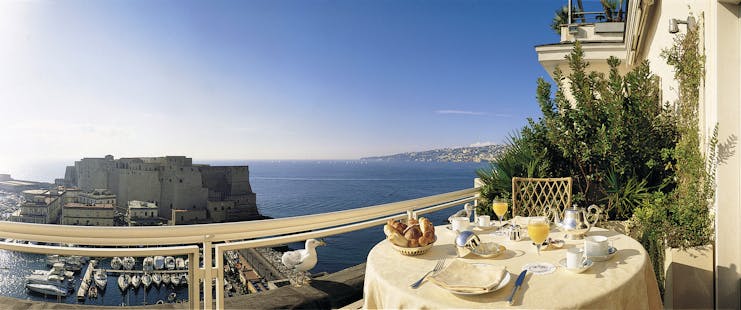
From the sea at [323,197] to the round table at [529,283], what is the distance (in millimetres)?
646

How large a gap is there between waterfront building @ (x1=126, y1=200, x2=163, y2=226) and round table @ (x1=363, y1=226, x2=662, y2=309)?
14.2 meters

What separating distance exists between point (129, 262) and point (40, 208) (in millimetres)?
10819

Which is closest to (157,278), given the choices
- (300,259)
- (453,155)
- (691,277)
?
(300,259)

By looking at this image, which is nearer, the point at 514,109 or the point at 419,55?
the point at 419,55

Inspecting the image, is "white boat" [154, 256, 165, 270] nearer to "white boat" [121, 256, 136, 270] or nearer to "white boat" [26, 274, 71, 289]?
"white boat" [121, 256, 136, 270]

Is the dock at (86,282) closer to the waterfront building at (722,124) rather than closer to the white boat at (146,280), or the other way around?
the white boat at (146,280)

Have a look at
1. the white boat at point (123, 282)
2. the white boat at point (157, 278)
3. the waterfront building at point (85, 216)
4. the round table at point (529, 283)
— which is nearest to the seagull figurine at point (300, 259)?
the round table at point (529, 283)

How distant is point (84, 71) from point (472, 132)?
28901 millimetres

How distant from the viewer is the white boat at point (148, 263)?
1.63 meters

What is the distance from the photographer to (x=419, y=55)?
3341cm

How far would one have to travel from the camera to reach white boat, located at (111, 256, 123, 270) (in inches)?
63.6

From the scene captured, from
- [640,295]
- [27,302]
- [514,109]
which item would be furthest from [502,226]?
[514,109]

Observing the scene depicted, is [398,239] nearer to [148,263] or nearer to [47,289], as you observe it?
[148,263]

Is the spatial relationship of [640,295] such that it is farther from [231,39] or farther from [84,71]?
[84,71]
